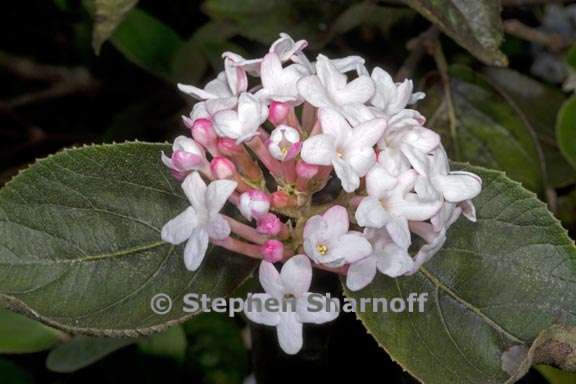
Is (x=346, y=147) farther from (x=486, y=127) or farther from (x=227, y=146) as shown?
(x=486, y=127)

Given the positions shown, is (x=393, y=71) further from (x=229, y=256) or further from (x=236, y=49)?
(x=229, y=256)

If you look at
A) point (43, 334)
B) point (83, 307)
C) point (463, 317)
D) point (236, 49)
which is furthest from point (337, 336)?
point (236, 49)

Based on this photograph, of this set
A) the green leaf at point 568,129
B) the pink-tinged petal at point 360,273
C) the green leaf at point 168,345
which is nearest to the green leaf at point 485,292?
the pink-tinged petal at point 360,273

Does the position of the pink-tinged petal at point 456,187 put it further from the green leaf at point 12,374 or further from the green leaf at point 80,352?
the green leaf at point 12,374

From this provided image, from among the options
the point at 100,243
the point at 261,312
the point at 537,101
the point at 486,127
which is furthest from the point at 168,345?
the point at 537,101

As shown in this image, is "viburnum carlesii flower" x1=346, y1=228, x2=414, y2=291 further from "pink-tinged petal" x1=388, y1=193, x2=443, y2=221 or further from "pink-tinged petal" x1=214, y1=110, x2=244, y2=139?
"pink-tinged petal" x1=214, y1=110, x2=244, y2=139
